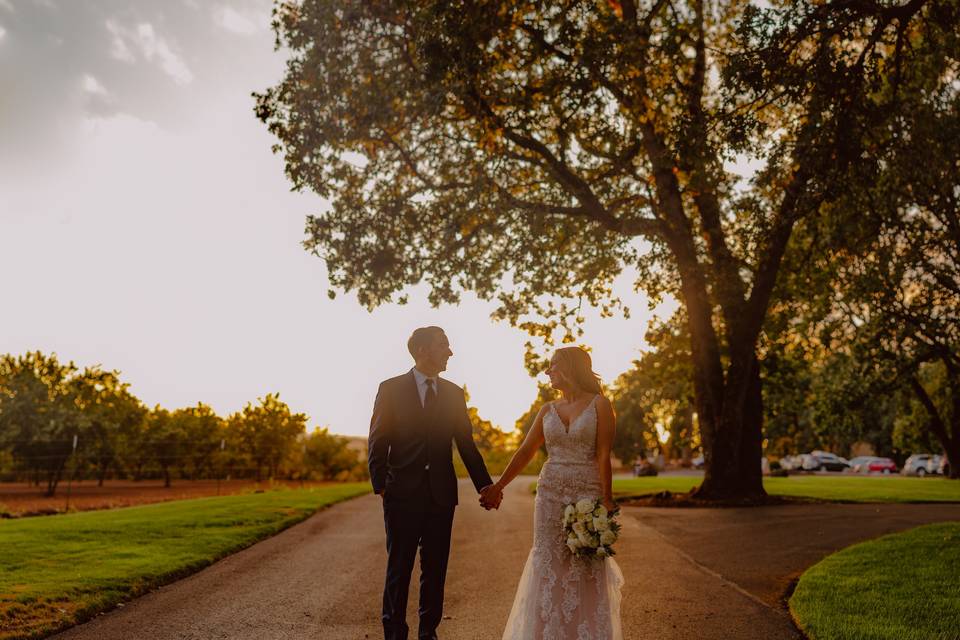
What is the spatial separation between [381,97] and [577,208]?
583 centimetres

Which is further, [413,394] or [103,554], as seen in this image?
[103,554]

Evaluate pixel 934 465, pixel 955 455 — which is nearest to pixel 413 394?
pixel 955 455

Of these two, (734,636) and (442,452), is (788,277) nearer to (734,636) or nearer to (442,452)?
(734,636)

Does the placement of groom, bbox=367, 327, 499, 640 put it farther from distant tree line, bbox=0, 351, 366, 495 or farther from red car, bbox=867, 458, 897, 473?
red car, bbox=867, 458, 897, 473

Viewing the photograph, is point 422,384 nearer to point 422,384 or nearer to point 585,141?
point 422,384

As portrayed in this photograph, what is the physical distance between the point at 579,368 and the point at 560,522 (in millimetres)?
1139

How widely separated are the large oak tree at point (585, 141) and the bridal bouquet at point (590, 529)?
749 cm

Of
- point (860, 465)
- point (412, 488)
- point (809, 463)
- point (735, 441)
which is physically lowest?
point (860, 465)

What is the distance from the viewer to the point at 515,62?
15836 millimetres

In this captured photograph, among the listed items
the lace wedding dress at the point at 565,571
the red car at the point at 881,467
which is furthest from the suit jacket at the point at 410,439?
the red car at the point at 881,467

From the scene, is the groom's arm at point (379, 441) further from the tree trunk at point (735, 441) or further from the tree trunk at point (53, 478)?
the tree trunk at point (53, 478)

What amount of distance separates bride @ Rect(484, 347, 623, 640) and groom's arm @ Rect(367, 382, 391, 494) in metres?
0.90

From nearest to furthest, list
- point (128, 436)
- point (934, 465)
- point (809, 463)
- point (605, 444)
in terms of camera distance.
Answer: point (605, 444), point (128, 436), point (934, 465), point (809, 463)

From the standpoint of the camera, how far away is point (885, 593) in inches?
303
